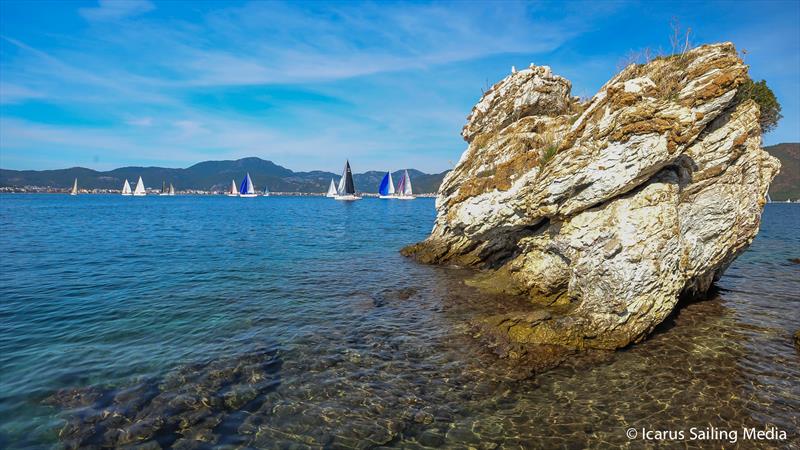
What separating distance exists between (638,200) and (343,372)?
13502 mm

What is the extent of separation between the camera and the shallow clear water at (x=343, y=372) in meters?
10.3

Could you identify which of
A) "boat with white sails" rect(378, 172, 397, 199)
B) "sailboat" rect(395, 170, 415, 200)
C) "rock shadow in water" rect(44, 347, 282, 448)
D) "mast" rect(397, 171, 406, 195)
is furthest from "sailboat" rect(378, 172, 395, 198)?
"rock shadow in water" rect(44, 347, 282, 448)

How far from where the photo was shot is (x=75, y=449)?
31.1ft

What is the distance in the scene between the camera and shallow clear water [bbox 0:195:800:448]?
33.8ft

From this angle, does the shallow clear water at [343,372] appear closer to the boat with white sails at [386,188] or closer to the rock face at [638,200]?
the rock face at [638,200]

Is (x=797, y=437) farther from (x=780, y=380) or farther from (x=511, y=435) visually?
(x=511, y=435)

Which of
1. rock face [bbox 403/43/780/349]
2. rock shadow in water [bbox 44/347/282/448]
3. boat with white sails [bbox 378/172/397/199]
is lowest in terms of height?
rock shadow in water [bbox 44/347/282/448]

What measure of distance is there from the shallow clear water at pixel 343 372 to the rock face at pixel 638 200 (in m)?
1.84

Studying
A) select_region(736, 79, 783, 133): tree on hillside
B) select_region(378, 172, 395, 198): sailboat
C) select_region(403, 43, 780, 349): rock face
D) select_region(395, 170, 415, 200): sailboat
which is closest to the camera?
select_region(403, 43, 780, 349): rock face

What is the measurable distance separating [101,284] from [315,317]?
16.5 metres

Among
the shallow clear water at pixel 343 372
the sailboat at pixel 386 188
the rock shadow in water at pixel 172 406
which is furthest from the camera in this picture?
the sailboat at pixel 386 188

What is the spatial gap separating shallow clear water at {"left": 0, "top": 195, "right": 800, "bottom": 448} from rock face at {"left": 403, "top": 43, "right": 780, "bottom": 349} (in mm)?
1843

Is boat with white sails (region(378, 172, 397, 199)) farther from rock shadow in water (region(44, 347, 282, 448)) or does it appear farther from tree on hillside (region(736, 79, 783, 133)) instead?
rock shadow in water (region(44, 347, 282, 448))

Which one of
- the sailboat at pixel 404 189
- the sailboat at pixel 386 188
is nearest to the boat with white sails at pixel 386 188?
the sailboat at pixel 386 188
